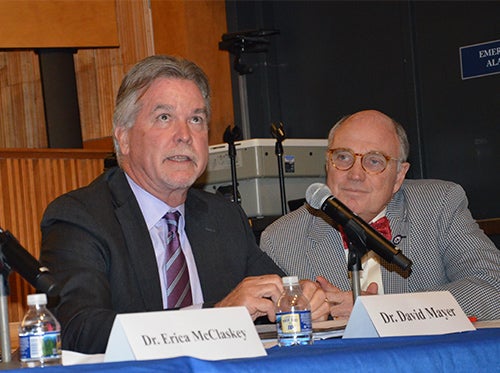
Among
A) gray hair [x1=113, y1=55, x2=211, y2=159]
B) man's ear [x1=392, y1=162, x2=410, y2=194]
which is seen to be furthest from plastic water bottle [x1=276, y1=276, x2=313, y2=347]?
→ man's ear [x1=392, y1=162, x2=410, y2=194]

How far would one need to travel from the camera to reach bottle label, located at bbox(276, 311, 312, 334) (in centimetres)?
179

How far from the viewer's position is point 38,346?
1.60 m

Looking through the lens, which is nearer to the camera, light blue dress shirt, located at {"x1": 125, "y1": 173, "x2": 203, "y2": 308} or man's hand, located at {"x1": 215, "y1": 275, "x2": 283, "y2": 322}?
man's hand, located at {"x1": 215, "y1": 275, "x2": 283, "y2": 322}

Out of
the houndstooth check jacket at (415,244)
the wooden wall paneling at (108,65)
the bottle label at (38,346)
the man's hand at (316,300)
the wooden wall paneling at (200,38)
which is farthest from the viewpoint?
the wooden wall paneling at (108,65)

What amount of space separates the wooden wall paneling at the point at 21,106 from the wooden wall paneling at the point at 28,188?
1.38 metres

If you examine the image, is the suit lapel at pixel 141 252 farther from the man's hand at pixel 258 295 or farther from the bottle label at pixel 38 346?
the bottle label at pixel 38 346

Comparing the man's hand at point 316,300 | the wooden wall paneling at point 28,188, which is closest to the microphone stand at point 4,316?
the man's hand at point 316,300

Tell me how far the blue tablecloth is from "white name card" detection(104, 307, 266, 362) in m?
0.06

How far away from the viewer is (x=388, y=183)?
3.25 metres

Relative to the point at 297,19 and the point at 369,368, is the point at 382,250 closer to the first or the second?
the point at 369,368

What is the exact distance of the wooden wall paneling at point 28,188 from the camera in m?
6.00

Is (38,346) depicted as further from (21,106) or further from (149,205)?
(21,106)

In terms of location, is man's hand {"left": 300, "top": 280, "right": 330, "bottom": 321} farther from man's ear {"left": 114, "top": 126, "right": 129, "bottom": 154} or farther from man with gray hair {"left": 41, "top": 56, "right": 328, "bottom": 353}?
man's ear {"left": 114, "top": 126, "right": 129, "bottom": 154}

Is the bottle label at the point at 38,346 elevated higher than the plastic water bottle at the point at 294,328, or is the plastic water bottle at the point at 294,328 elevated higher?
the bottle label at the point at 38,346
